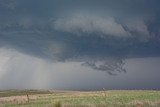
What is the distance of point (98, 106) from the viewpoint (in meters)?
44.6

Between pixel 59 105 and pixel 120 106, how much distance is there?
20.4m

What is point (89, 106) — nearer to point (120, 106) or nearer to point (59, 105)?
point (120, 106)

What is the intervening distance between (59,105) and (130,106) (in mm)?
19361

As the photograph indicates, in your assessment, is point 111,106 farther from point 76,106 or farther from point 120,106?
point 76,106

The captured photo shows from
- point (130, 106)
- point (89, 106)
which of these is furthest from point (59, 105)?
point (89, 106)

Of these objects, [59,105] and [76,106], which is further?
[76,106]

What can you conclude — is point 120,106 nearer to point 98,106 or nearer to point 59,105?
point 98,106

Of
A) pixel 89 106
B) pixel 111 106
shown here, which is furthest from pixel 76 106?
pixel 111 106

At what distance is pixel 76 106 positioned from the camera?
47.1 m

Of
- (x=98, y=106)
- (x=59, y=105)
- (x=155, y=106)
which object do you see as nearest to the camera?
(x=59, y=105)

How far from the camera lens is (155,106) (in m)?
41.4

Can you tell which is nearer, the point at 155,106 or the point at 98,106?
the point at 155,106

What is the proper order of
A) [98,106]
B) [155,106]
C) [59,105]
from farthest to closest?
[98,106], [155,106], [59,105]

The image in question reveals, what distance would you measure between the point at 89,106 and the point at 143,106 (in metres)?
6.86
